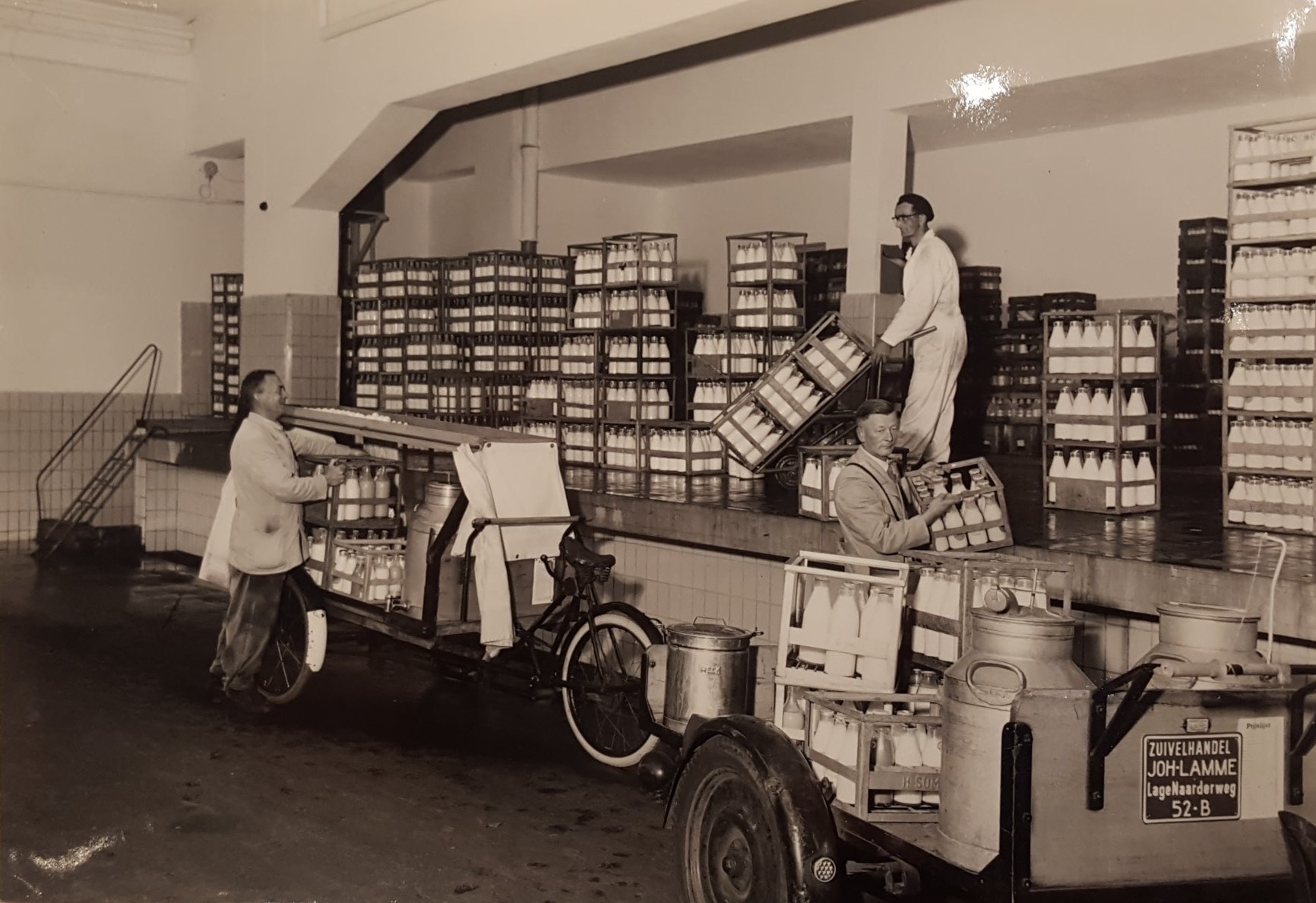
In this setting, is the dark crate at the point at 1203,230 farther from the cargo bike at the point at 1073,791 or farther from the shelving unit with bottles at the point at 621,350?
the cargo bike at the point at 1073,791

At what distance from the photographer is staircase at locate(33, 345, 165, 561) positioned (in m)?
14.0

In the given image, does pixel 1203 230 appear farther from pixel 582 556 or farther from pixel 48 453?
pixel 48 453

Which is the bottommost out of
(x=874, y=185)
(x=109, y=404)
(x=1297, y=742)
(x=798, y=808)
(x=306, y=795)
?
(x=306, y=795)

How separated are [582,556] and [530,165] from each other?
920 centimetres

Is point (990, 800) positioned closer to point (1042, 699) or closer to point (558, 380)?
point (1042, 699)

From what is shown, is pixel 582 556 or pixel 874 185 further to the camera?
pixel 874 185

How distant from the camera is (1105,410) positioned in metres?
8.36

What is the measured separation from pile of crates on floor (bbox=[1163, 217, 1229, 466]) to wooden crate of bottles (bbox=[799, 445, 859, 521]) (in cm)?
517

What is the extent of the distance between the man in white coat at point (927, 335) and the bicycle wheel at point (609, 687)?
9.14 ft

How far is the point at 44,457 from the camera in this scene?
48.1 feet

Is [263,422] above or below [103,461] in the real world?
above

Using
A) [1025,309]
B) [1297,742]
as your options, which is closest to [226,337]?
[1025,309]

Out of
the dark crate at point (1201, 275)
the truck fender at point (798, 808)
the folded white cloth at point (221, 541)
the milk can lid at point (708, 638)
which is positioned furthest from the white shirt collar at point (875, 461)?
the dark crate at point (1201, 275)

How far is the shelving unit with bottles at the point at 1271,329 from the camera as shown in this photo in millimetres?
7242
